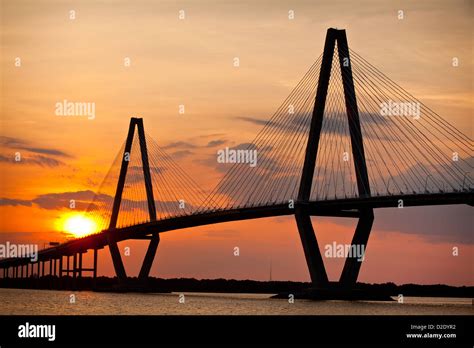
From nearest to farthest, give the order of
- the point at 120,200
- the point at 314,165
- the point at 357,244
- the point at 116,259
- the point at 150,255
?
the point at 357,244, the point at 314,165, the point at 150,255, the point at 116,259, the point at 120,200

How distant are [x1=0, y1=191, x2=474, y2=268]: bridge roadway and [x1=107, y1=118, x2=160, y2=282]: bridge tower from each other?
2.07 ft

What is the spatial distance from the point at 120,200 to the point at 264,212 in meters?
25.1

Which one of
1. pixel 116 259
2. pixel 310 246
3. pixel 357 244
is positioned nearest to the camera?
pixel 357 244

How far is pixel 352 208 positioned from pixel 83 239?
41.2 m

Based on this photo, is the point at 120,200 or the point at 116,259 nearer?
the point at 116,259

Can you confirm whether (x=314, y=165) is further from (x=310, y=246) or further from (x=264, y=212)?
(x=264, y=212)

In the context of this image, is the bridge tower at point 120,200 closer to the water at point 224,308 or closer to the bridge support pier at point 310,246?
the water at point 224,308

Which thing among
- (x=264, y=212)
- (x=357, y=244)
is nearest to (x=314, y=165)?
(x=357, y=244)

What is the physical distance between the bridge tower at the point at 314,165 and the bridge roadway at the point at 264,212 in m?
0.63

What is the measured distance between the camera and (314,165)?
52750 millimetres
